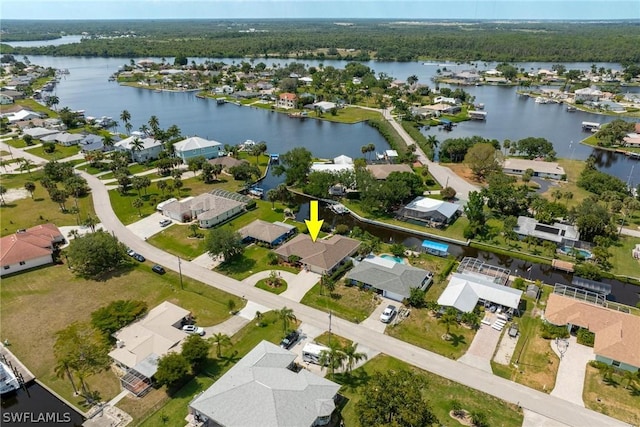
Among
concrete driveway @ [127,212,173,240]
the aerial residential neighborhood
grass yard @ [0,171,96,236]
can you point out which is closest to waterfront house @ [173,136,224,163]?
the aerial residential neighborhood

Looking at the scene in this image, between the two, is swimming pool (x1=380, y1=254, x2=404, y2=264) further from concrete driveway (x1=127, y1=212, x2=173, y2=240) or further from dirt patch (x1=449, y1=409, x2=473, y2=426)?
concrete driveway (x1=127, y1=212, x2=173, y2=240)

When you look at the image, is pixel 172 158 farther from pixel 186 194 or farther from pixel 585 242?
pixel 585 242

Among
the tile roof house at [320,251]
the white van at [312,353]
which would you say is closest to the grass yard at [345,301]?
the tile roof house at [320,251]

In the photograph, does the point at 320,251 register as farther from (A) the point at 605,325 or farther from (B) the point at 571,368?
(A) the point at 605,325

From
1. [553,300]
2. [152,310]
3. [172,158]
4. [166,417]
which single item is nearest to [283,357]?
[166,417]

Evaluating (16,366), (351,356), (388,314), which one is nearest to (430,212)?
(388,314)

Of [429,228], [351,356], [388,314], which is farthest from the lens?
[429,228]
